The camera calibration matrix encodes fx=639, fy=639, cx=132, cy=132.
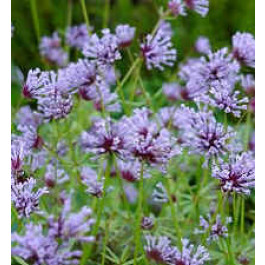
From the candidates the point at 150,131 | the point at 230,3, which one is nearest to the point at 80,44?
the point at 150,131

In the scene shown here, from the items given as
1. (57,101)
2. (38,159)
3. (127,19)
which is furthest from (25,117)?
(127,19)

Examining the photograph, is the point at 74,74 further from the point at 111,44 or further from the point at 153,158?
the point at 153,158

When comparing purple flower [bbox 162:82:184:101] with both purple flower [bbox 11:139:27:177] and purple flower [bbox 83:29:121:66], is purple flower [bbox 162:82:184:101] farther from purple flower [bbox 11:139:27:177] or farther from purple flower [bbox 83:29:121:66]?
purple flower [bbox 11:139:27:177]

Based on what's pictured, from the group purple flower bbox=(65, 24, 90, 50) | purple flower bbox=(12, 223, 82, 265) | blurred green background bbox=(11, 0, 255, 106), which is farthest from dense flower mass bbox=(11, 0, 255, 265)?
blurred green background bbox=(11, 0, 255, 106)

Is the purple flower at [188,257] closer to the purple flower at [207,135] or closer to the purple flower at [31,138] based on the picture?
the purple flower at [207,135]

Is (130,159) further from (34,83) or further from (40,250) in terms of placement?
(40,250)

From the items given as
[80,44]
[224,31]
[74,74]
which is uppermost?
[224,31]
